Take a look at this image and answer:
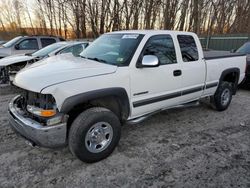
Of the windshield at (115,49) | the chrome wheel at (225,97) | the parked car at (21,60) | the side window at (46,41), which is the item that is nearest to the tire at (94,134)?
the windshield at (115,49)

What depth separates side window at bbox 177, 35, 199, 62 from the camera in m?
3.98

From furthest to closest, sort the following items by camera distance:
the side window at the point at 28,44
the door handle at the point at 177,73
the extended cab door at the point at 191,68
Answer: the side window at the point at 28,44
the extended cab door at the point at 191,68
the door handle at the point at 177,73

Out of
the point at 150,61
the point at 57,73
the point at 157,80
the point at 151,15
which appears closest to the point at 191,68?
the point at 157,80

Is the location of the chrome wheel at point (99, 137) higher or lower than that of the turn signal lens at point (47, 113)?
lower

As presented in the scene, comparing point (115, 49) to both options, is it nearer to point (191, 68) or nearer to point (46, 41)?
point (191, 68)

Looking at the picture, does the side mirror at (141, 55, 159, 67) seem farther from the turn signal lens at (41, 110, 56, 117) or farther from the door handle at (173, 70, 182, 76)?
the turn signal lens at (41, 110, 56, 117)

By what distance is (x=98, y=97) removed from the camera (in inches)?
111

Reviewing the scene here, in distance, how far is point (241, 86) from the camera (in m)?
7.63

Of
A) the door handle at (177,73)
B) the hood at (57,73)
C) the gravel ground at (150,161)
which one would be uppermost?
the hood at (57,73)

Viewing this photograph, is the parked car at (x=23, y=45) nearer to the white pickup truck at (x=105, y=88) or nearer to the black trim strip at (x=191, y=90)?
the white pickup truck at (x=105, y=88)

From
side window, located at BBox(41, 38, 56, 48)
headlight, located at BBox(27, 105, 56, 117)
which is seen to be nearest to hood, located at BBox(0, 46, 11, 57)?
side window, located at BBox(41, 38, 56, 48)

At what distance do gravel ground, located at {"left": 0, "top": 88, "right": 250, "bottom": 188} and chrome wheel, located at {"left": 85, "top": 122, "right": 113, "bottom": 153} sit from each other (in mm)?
234

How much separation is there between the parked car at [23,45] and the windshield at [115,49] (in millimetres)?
6975

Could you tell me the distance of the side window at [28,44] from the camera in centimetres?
975
